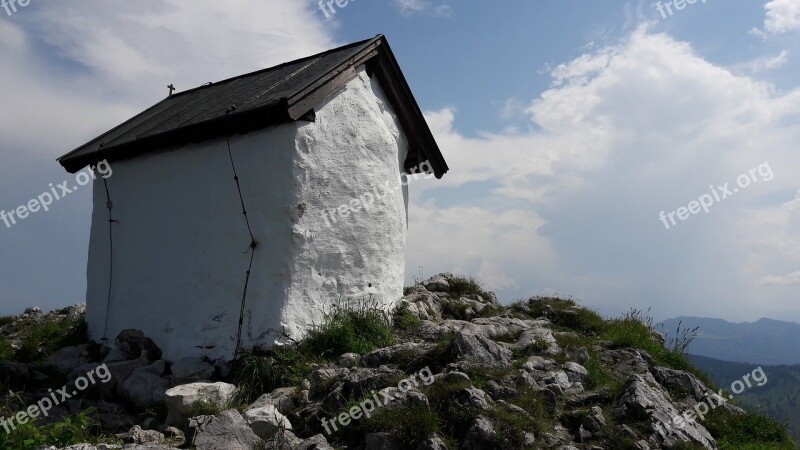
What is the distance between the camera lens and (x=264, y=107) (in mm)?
9836

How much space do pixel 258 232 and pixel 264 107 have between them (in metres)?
2.09

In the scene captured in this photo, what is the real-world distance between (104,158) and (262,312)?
607cm

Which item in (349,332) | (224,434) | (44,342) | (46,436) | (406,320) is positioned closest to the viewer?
(46,436)

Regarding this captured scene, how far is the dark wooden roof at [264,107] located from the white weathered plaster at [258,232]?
24 cm

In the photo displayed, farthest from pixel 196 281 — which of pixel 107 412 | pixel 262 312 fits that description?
pixel 107 412

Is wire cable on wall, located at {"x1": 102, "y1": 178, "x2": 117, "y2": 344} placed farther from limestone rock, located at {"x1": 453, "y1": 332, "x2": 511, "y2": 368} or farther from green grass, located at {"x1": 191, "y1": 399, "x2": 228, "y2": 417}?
limestone rock, located at {"x1": 453, "y1": 332, "x2": 511, "y2": 368}

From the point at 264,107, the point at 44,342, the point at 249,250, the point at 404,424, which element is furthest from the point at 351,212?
the point at 44,342

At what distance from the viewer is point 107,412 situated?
29.5 feet

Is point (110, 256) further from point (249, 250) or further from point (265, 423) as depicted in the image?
point (265, 423)

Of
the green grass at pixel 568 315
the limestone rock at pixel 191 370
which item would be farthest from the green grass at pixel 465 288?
the limestone rock at pixel 191 370

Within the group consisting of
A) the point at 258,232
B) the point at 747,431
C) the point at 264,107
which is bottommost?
the point at 747,431

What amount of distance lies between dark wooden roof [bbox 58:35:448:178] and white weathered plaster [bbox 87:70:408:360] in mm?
238

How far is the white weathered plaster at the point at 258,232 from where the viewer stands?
1002cm

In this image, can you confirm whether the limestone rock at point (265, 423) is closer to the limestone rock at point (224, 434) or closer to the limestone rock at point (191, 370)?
the limestone rock at point (224, 434)
